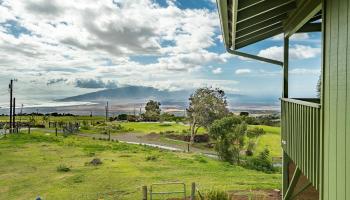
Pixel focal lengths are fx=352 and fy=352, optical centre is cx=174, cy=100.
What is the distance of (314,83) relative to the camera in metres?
4.96

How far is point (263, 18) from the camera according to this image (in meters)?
5.02

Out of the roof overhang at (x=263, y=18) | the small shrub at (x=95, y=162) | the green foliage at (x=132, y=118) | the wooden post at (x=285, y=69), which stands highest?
the roof overhang at (x=263, y=18)

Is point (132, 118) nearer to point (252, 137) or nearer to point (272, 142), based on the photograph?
point (272, 142)

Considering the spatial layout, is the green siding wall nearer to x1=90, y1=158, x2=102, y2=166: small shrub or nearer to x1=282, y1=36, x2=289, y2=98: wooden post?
x1=282, y1=36, x2=289, y2=98: wooden post

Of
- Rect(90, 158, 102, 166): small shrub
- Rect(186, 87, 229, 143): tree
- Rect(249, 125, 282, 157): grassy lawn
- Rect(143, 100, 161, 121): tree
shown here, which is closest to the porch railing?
Rect(90, 158, 102, 166): small shrub

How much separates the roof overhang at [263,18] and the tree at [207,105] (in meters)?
24.7

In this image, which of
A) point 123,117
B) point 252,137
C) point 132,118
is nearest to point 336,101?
point 252,137

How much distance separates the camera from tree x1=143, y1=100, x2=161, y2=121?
55.3 m

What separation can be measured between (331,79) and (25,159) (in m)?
19.5

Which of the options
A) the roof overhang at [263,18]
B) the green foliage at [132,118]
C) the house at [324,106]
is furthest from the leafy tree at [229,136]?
the green foliage at [132,118]

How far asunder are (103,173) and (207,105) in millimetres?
17273

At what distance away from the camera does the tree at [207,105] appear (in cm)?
3133

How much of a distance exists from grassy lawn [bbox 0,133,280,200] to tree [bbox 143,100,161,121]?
31566 millimetres

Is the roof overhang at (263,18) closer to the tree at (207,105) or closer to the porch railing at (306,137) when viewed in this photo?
the porch railing at (306,137)
